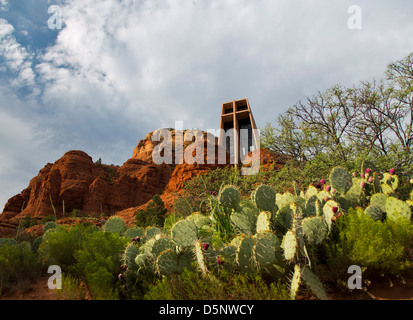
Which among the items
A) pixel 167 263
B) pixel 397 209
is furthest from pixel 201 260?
pixel 397 209

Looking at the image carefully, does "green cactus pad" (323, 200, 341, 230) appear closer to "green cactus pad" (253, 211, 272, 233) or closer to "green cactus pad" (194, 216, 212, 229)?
"green cactus pad" (253, 211, 272, 233)

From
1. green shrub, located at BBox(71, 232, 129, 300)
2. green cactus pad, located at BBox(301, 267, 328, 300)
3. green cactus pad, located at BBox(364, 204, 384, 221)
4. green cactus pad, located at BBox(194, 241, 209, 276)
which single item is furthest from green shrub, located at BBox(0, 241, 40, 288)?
green cactus pad, located at BBox(364, 204, 384, 221)

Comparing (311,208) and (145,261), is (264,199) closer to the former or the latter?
(311,208)

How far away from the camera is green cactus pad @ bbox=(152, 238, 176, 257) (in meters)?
3.63

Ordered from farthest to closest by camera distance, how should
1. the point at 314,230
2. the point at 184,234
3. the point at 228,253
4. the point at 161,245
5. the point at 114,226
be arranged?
1. the point at 114,226
2. the point at 161,245
3. the point at 184,234
4. the point at 314,230
5. the point at 228,253

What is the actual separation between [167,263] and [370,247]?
251 centimetres

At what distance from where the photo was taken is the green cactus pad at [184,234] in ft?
11.4

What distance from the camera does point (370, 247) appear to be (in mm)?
2895

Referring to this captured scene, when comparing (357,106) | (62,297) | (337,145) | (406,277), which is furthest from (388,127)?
(62,297)
